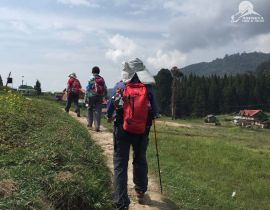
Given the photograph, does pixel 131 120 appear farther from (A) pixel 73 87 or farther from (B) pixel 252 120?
(B) pixel 252 120

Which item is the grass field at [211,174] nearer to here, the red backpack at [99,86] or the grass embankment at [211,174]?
the grass embankment at [211,174]

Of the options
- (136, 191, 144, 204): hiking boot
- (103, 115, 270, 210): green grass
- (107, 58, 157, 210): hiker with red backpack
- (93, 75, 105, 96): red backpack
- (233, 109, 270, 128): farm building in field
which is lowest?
(233, 109, 270, 128): farm building in field

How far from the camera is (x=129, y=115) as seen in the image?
297 inches

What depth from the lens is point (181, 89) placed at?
10781 centimetres

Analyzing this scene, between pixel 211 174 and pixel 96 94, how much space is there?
16.3ft

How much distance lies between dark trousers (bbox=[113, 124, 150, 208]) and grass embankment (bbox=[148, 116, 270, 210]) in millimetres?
1520

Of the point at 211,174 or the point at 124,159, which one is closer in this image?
the point at 124,159

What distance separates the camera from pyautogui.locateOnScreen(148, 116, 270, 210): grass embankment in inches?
416

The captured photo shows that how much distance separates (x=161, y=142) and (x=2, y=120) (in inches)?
270

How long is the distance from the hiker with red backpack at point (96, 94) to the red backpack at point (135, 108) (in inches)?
345

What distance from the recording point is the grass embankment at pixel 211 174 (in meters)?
10.6

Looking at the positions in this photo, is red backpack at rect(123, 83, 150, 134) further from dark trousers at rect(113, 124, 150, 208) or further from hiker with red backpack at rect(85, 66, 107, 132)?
hiker with red backpack at rect(85, 66, 107, 132)

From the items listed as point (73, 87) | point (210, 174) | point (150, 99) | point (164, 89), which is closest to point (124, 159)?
point (150, 99)

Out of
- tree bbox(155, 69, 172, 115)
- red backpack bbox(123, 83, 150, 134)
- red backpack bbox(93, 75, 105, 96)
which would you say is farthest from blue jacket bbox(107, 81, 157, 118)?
tree bbox(155, 69, 172, 115)
